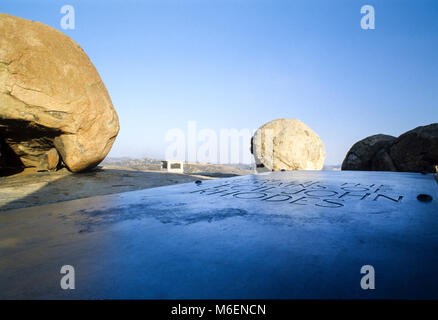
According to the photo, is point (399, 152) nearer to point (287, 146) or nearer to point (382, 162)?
point (382, 162)

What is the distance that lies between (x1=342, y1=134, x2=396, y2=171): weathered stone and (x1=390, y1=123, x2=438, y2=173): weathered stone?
61 centimetres

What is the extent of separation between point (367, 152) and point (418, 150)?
1735mm

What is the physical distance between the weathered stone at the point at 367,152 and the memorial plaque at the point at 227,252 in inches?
305

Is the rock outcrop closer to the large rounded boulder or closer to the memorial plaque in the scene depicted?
the memorial plaque

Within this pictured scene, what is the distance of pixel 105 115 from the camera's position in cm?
579

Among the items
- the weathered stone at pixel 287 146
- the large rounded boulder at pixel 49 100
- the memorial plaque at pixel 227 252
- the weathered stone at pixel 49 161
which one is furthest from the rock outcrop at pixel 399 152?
the weathered stone at pixel 49 161

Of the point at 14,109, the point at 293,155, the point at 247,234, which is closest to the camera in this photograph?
the point at 247,234

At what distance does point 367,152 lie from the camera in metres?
8.69

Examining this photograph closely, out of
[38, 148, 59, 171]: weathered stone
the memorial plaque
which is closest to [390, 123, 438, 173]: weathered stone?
the memorial plaque

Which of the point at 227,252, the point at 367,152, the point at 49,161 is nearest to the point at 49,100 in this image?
the point at 49,161

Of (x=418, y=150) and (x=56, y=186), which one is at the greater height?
(x=418, y=150)
